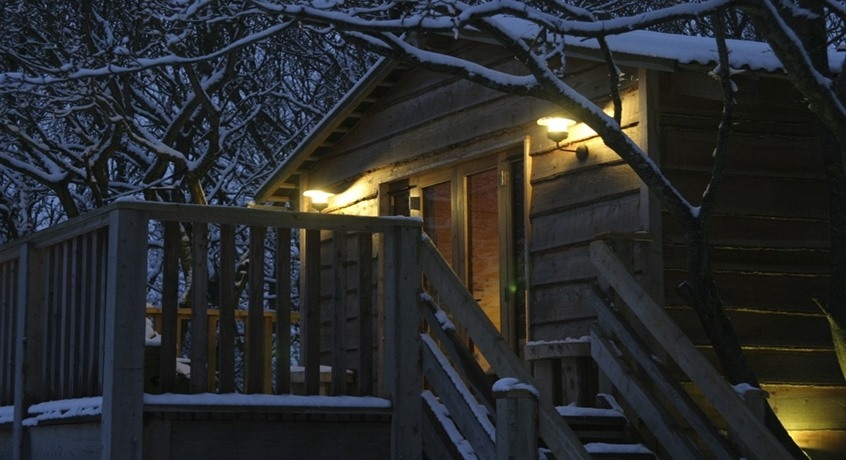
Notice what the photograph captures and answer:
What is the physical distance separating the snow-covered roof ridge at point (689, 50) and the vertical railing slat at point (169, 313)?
3675mm

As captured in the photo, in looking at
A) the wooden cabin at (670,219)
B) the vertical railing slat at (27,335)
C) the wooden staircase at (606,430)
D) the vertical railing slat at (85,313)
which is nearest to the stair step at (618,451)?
the wooden staircase at (606,430)

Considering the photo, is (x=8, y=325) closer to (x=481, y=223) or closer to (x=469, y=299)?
(x=469, y=299)

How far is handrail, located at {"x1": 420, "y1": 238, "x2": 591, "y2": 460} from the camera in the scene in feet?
20.6

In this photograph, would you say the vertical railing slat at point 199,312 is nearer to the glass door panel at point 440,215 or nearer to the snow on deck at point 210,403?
the snow on deck at point 210,403

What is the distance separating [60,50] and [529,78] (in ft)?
36.5

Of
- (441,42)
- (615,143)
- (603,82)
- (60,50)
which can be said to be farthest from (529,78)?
(60,50)

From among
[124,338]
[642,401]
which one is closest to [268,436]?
[124,338]

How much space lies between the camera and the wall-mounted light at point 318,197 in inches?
515

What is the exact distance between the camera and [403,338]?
7266 millimetres

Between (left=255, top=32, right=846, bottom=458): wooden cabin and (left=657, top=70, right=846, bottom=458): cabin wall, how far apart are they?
1cm

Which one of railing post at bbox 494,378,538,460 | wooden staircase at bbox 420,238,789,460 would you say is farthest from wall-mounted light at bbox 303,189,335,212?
railing post at bbox 494,378,538,460

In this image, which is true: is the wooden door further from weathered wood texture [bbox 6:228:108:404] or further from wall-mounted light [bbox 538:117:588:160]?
weathered wood texture [bbox 6:228:108:404]

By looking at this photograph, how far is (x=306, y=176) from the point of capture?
44.8ft

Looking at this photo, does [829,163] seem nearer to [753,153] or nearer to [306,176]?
[753,153]
